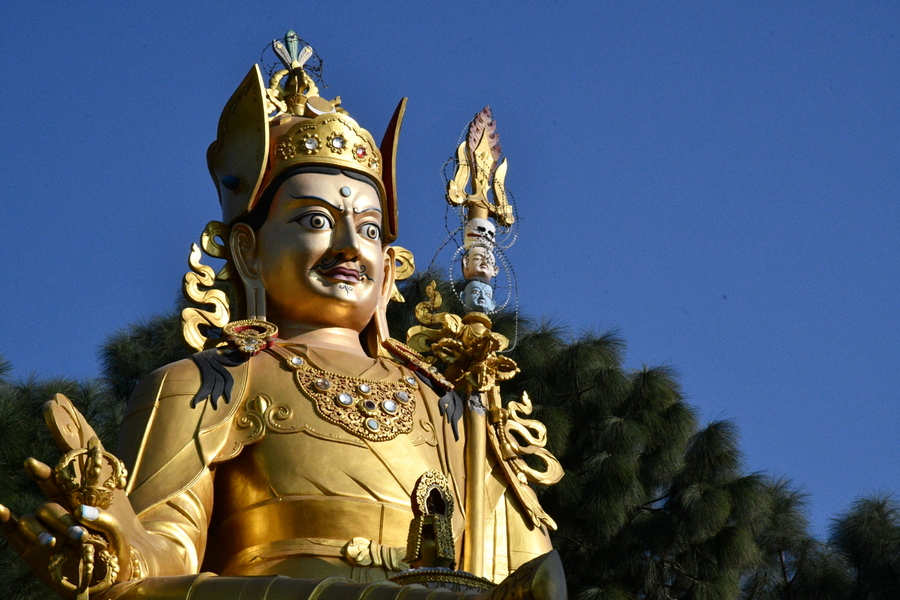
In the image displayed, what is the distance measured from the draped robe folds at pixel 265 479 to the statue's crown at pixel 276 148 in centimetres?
99

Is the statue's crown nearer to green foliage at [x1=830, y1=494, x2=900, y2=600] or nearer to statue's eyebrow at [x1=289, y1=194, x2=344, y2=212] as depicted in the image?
statue's eyebrow at [x1=289, y1=194, x2=344, y2=212]

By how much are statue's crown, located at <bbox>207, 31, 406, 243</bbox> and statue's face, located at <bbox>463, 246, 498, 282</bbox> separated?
43cm

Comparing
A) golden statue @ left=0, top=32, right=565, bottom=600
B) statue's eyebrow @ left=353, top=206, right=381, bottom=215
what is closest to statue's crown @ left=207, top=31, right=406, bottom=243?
golden statue @ left=0, top=32, right=565, bottom=600

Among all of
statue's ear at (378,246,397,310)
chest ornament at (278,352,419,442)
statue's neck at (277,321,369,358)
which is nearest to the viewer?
chest ornament at (278,352,419,442)

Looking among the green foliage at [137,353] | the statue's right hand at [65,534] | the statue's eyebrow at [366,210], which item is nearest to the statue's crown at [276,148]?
the statue's eyebrow at [366,210]

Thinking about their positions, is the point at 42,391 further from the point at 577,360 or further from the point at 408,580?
the point at 408,580

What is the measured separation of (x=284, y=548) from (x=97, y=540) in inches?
49.6

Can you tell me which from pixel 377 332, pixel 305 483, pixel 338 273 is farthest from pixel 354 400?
pixel 377 332

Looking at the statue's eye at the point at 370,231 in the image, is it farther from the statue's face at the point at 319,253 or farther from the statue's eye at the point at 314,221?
the statue's eye at the point at 314,221

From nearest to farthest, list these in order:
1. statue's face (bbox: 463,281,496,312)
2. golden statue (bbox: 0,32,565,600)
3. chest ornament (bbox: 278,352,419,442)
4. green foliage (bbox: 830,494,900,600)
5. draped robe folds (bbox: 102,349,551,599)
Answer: golden statue (bbox: 0,32,565,600) < draped robe folds (bbox: 102,349,551,599) < chest ornament (bbox: 278,352,419,442) < statue's face (bbox: 463,281,496,312) < green foliage (bbox: 830,494,900,600)

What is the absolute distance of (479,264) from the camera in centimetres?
798

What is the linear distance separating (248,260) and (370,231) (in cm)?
63

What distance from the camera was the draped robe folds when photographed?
6766mm

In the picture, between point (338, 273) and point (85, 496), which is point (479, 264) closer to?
Result: point (338, 273)
